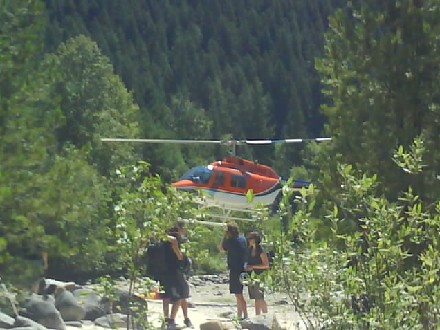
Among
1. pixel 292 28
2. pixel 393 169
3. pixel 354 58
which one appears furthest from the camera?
pixel 292 28

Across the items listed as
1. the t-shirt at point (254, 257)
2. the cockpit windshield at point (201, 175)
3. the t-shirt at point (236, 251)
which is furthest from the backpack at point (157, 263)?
the cockpit windshield at point (201, 175)

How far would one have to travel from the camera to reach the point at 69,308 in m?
14.2

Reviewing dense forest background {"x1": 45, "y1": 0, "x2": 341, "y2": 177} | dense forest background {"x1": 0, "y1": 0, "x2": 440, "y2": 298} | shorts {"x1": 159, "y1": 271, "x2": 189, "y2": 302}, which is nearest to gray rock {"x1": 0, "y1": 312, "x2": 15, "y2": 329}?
dense forest background {"x1": 0, "y1": 0, "x2": 440, "y2": 298}

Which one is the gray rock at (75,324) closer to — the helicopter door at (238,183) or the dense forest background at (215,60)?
the helicopter door at (238,183)

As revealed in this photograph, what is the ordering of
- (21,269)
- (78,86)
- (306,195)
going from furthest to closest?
(78,86), (21,269), (306,195)

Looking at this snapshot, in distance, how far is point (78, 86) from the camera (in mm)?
33219

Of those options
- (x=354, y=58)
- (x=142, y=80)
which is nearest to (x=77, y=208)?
(x=354, y=58)

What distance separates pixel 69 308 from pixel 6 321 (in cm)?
187

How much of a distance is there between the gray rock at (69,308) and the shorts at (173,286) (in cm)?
175

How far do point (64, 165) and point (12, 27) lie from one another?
7.37ft

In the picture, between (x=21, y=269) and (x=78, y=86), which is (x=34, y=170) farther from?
(x=78, y=86)

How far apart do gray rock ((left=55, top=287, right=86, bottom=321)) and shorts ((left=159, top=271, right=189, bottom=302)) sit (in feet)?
5.75

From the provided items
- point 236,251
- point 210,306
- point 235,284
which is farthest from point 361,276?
point 210,306

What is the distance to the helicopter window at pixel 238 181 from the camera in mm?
28763
